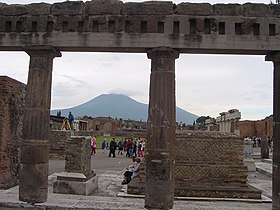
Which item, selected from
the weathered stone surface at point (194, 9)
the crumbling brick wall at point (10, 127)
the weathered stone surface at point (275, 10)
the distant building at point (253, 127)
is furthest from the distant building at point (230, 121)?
the weathered stone surface at point (194, 9)

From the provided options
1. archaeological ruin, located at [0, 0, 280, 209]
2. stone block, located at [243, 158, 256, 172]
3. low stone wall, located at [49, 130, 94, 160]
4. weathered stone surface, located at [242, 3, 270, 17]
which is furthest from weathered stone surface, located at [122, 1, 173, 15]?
low stone wall, located at [49, 130, 94, 160]

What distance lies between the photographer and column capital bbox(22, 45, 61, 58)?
28.5ft

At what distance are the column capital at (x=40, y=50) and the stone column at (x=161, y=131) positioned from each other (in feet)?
7.89

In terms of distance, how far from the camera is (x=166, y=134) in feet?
27.5

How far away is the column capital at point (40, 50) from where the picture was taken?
870 cm

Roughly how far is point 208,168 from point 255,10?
20.8ft

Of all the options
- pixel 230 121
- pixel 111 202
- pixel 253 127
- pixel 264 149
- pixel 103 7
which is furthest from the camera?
pixel 253 127

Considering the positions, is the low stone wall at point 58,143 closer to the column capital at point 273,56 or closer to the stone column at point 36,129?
the stone column at point 36,129

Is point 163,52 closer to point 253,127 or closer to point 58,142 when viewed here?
point 58,142

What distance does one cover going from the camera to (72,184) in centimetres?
1191

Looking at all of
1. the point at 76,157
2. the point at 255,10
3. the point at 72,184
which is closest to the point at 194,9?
the point at 255,10

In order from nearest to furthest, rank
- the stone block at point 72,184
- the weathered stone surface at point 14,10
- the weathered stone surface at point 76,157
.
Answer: the weathered stone surface at point 14,10
the stone block at point 72,184
the weathered stone surface at point 76,157

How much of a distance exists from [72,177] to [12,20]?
5.63m

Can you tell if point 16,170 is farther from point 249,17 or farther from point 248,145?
point 248,145
